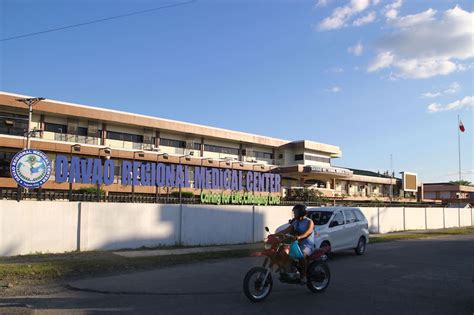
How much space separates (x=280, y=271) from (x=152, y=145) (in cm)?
4519

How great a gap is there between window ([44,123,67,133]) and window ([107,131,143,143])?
491 centimetres

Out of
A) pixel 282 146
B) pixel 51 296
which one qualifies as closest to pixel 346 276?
pixel 51 296

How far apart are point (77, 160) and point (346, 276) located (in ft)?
45.7

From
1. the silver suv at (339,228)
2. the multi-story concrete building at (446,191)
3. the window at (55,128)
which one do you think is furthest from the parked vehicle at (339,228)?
the multi-story concrete building at (446,191)

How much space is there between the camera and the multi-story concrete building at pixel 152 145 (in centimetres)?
4112

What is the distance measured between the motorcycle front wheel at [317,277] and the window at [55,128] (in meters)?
40.9

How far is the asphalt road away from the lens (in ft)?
24.6

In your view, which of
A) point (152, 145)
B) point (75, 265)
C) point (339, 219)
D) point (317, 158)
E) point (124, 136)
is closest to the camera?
point (75, 265)

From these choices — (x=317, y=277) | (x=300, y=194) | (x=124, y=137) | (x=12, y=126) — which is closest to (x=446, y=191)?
(x=300, y=194)

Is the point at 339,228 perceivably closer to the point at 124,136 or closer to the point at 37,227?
the point at 37,227

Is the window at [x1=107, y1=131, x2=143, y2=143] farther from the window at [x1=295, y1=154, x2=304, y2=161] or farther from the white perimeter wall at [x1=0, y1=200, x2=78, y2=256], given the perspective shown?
the white perimeter wall at [x1=0, y1=200, x2=78, y2=256]

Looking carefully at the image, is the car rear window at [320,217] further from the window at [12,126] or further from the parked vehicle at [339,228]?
the window at [12,126]

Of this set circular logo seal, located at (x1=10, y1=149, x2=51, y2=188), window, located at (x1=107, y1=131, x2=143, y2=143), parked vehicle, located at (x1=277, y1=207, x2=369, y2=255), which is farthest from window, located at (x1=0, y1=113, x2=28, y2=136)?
parked vehicle, located at (x1=277, y1=207, x2=369, y2=255)

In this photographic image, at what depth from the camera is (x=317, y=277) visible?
8.84 meters
